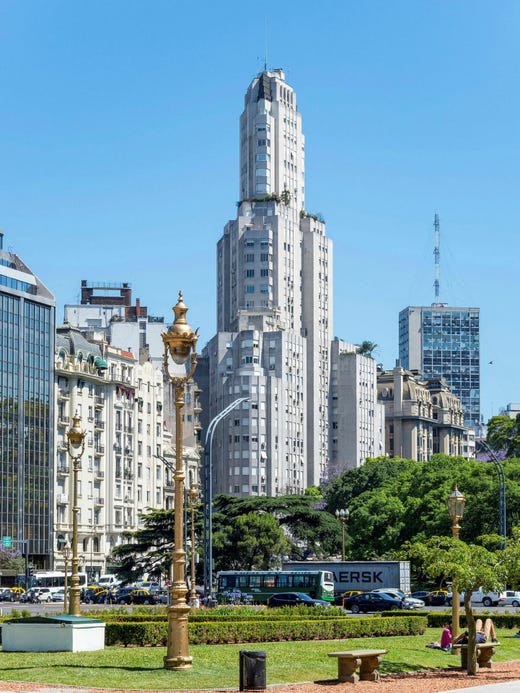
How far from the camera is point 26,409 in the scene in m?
126

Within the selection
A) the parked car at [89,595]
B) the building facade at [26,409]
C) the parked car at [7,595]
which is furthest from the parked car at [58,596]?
the building facade at [26,409]

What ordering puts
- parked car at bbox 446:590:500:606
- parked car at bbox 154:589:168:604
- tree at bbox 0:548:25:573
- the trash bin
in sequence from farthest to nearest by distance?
1. tree at bbox 0:548:25:573
2. parked car at bbox 154:589:168:604
3. parked car at bbox 446:590:500:606
4. the trash bin

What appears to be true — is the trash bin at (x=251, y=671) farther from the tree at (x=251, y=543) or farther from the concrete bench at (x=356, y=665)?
the tree at (x=251, y=543)

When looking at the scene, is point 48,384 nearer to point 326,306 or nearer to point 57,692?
point 326,306

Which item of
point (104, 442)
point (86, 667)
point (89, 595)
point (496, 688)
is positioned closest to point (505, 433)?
point (104, 442)

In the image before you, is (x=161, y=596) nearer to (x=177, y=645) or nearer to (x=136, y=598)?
(x=136, y=598)

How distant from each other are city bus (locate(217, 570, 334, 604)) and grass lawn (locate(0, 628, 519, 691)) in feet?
141

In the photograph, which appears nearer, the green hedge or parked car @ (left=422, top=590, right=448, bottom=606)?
the green hedge

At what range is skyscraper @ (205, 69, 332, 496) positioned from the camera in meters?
173

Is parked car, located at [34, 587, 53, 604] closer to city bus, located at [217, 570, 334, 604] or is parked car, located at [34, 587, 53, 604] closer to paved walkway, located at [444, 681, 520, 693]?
city bus, located at [217, 570, 334, 604]

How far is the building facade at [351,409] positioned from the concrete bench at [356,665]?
153m

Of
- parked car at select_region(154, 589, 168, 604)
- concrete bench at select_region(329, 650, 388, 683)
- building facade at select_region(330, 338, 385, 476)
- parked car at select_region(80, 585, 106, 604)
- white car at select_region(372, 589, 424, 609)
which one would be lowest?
parked car at select_region(80, 585, 106, 604)

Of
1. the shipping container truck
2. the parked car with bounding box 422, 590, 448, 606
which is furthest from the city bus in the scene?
the parked car with bounding box 422, 590, 448, 606

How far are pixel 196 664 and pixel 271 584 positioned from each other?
5504 cm
